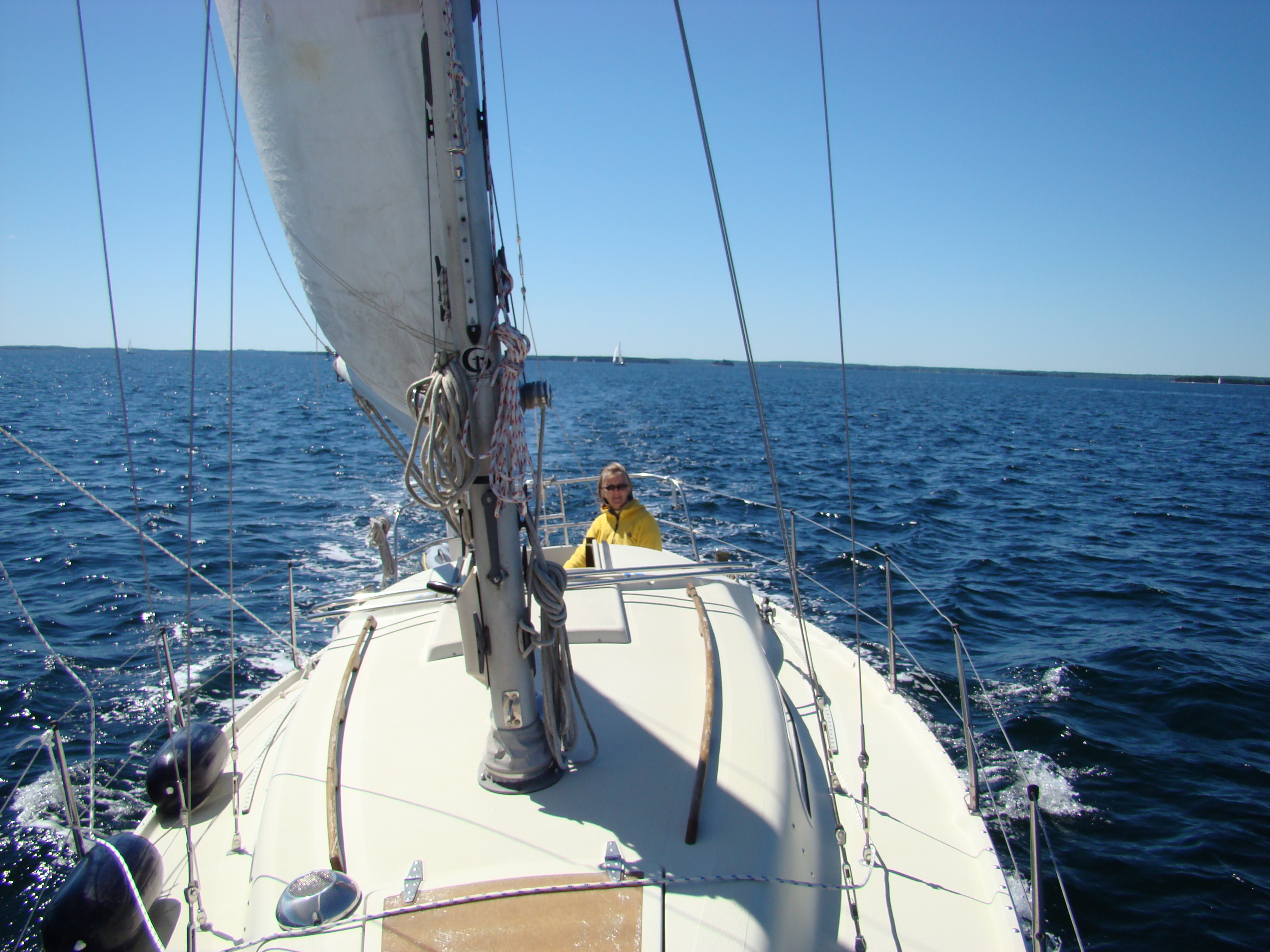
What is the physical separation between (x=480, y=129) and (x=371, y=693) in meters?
2.43

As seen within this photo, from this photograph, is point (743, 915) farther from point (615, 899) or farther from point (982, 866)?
point (982, 866)

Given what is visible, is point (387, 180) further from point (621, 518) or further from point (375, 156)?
point (621, 518)

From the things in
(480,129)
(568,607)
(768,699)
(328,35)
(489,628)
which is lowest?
(768,699)

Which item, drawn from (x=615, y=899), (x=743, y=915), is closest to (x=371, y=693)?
(x=615, y=899)

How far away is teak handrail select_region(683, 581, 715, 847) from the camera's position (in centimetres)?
238

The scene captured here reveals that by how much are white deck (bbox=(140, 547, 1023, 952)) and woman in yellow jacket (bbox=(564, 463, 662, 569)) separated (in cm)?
118

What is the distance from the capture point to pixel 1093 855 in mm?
4680

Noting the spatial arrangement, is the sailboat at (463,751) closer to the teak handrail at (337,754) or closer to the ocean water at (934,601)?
the teak handrail at (337,754)

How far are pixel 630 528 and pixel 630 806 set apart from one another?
295 centimetres

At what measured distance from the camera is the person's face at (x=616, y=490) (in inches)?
208

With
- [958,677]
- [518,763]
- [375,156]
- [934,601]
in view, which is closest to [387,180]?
[375,156]

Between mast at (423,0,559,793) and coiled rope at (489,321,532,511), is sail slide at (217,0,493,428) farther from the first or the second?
coiled rope at (489,321,532,511)

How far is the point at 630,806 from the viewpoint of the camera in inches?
98.0

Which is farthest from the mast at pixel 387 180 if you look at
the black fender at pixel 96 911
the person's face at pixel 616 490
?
the person's face at pixel 616 490
